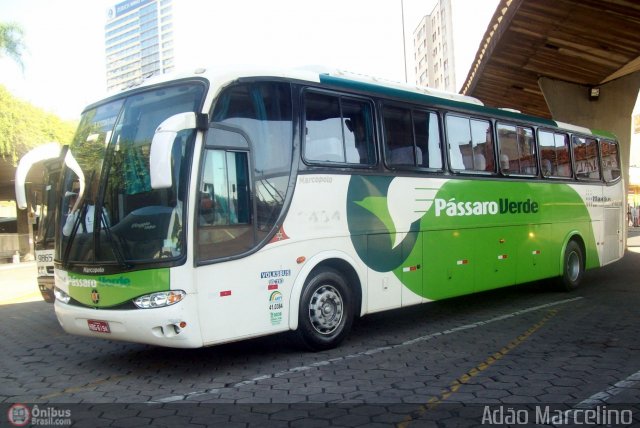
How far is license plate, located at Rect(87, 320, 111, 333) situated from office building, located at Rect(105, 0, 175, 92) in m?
91.0

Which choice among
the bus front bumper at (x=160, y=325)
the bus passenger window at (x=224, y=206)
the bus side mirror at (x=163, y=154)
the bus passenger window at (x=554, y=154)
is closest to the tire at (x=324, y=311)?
the bus passenger window at (x=224, y=206)

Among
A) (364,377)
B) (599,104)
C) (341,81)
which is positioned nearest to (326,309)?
(364,377)

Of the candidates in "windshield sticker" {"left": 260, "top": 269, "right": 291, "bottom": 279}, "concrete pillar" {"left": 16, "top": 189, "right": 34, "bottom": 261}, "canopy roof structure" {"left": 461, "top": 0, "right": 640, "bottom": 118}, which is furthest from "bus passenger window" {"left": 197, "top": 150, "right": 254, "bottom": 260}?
"concrete pillar" {"left": 16, "top": 189, "right": 34, "bottom": 261}

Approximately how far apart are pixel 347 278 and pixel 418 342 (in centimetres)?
119

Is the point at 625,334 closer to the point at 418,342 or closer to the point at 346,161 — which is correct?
the point at 418,342

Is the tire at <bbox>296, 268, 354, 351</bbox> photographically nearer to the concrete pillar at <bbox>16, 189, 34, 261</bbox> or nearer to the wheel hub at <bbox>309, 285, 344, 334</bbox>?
the wheel hub at <bbox>309, 285, 344, 334</bbox>

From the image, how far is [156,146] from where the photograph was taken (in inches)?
209

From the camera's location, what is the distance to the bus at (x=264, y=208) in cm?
585

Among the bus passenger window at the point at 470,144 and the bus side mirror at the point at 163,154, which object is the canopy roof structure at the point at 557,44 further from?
the bus side mirror at the point at 163,154

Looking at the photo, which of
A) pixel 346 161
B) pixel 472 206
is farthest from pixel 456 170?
pixel 346 161

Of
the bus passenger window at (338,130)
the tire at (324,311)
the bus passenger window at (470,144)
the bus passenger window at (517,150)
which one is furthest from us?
the bus passenger window at (517,150)

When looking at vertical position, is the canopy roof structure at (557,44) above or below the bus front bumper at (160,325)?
above

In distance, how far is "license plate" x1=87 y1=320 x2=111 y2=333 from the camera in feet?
Answer: 20.0

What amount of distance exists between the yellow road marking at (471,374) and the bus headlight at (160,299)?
2.45 metres
